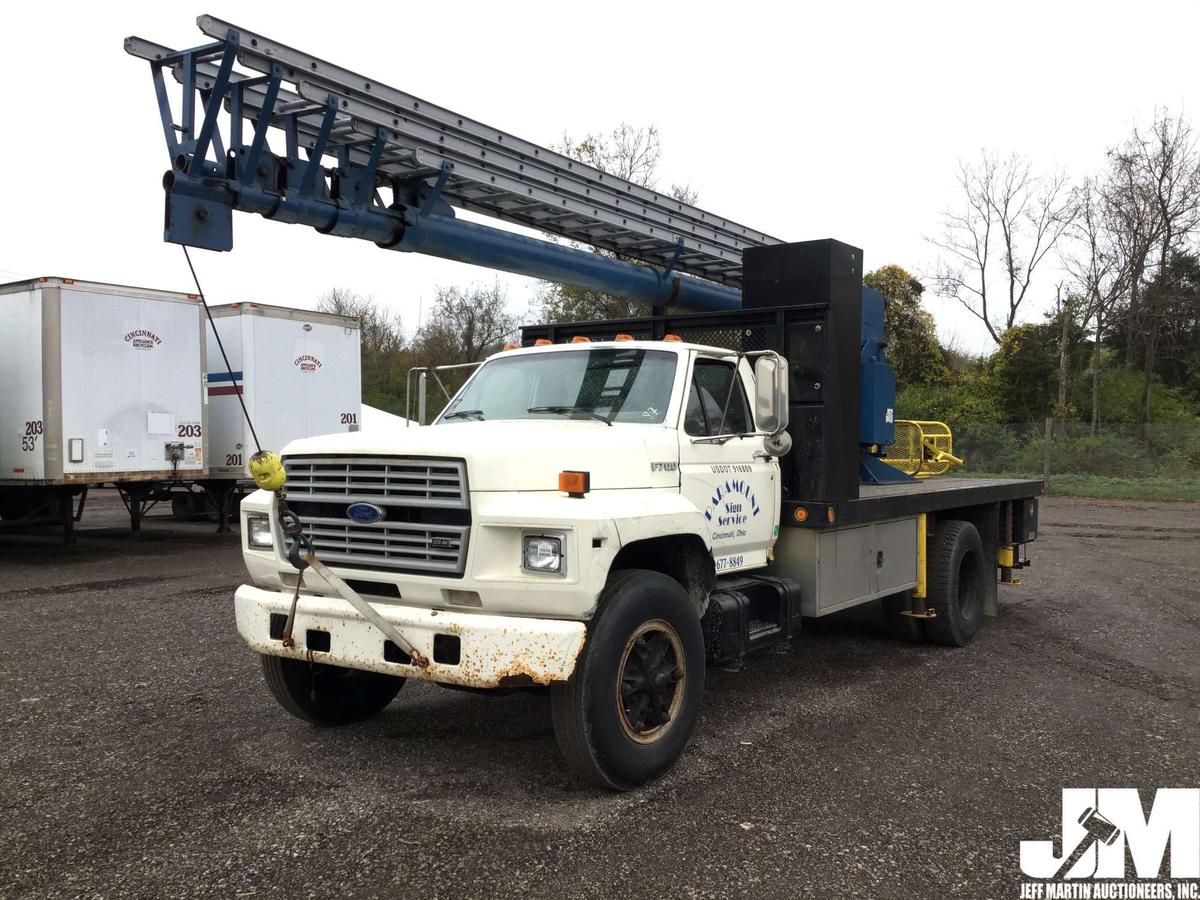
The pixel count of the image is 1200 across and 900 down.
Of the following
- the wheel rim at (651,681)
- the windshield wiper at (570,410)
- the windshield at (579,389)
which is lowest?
the wheel rim at (651,681)

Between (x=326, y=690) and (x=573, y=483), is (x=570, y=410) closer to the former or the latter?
(x=573, y=483)

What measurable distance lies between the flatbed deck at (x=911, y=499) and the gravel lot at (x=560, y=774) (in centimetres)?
118

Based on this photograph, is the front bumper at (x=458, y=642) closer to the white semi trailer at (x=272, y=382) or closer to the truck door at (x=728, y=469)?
the truck door at (x=728, y=469)

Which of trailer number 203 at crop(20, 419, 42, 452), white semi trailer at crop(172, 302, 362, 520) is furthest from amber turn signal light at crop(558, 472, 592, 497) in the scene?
white semi trailer at crop(172, 302, 362, 520)

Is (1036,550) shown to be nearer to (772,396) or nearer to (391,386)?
(772,396)

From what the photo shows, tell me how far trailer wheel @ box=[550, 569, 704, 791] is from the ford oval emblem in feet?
3.71

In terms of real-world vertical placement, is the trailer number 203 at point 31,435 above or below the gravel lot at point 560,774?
above

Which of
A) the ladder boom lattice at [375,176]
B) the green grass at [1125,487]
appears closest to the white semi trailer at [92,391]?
the ladder boom lattice at [375,176]

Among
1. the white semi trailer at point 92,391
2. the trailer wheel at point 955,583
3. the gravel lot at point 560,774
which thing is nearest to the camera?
the gravel lot at point 560,774

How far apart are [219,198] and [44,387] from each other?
25.3 feet

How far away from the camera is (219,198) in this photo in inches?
257

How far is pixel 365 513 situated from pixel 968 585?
588 cm

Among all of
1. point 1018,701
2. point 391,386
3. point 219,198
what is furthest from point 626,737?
point 391,386

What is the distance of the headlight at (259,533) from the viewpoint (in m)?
5.15
